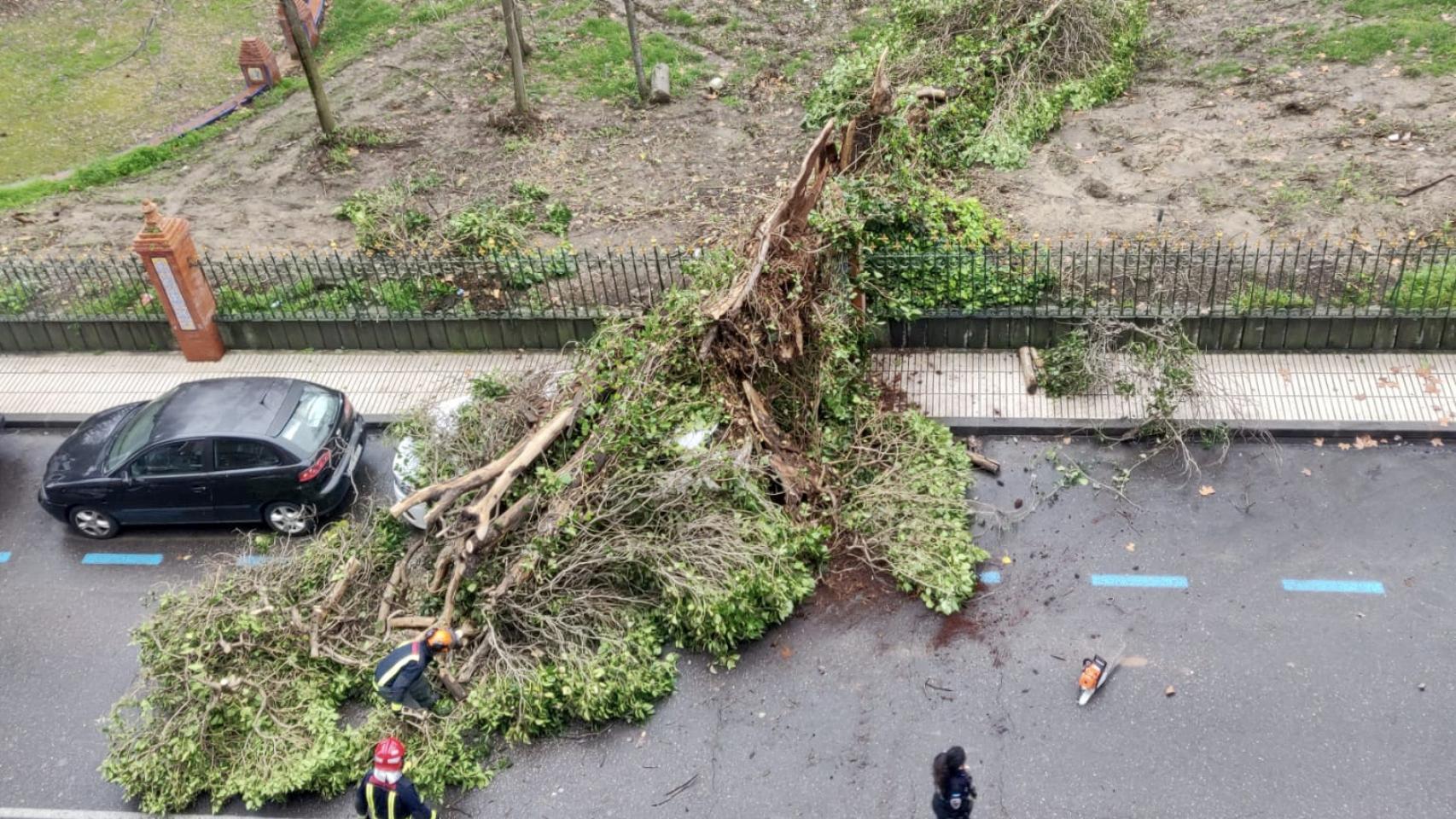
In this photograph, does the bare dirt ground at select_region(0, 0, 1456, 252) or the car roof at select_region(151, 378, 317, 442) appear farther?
the bare dirt ground at select_region(0, 0, 1456, 252)

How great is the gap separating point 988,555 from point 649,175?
8951 millimetres

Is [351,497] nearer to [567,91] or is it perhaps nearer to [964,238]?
[964,238]

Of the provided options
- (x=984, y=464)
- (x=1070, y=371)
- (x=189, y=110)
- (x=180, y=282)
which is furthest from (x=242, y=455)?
(x=189, y=110)

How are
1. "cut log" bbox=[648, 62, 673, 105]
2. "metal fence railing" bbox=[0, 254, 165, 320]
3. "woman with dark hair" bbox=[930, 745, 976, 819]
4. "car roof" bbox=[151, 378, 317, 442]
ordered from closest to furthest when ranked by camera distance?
"woman with dark hair" bbox=[930, 745, 976, 819]
"car roof" bbox=[151, 378, 317, 442]
"metal fence railing" bbox=[0, 254, 165, 320]
"cut log" bbox=[648, 62, 673, 105]

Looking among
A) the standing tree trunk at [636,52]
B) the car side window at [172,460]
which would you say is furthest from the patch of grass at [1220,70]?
the car side window at [172,460]

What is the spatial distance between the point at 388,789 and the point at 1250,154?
45.2ft

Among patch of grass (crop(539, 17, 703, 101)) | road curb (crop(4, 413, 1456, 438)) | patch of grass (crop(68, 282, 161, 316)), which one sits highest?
patch of grass (crop(539, 17, 703, 101))

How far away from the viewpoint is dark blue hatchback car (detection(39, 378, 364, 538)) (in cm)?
1055

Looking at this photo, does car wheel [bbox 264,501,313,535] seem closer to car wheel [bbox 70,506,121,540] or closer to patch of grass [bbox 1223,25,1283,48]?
car wheel [bbox 70,506,121,540]

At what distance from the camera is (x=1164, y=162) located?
15016 mm

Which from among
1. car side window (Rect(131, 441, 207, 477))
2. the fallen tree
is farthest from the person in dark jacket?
car side window (Rect(131, 441, 207, 477))

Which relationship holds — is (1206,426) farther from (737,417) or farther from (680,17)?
(680,17)

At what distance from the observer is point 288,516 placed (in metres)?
10.7

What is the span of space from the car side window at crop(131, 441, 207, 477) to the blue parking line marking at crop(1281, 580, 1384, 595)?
1032cm
